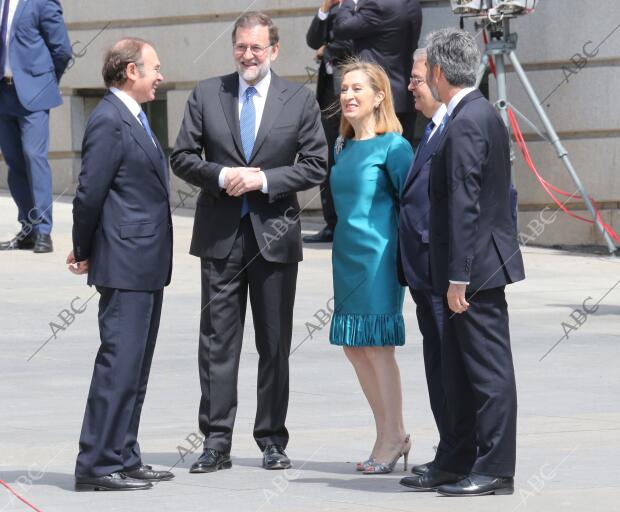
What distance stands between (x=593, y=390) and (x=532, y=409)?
61 centimetres

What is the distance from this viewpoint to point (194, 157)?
272 inches

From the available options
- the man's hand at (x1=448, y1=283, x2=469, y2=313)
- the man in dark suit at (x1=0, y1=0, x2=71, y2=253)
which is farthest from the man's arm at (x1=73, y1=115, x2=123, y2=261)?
the man in dark suit at (x1=0, y1=0, x2=71, y2=253)

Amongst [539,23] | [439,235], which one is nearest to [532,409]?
[439,235]

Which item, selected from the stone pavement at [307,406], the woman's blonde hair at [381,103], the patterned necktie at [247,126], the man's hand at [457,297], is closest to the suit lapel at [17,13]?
the stone pavement at [307,406]

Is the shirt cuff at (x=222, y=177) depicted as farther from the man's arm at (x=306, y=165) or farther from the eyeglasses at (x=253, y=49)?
the eyeglasses at (x=253, y=49)

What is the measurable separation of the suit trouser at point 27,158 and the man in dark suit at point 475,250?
693cm

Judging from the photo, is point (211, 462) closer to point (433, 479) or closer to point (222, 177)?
point (433, 479)

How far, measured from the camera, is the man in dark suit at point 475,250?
605 cm

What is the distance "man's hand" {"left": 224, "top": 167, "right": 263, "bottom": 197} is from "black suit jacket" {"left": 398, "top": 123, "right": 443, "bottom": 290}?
0.61m

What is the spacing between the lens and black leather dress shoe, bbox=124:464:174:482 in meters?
6.55

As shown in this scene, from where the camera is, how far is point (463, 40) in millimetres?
6164

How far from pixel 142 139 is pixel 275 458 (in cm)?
141

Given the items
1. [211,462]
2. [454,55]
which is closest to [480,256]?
[454,55]

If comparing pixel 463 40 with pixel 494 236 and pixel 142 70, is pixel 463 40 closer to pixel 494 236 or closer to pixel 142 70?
pixel 494 236
